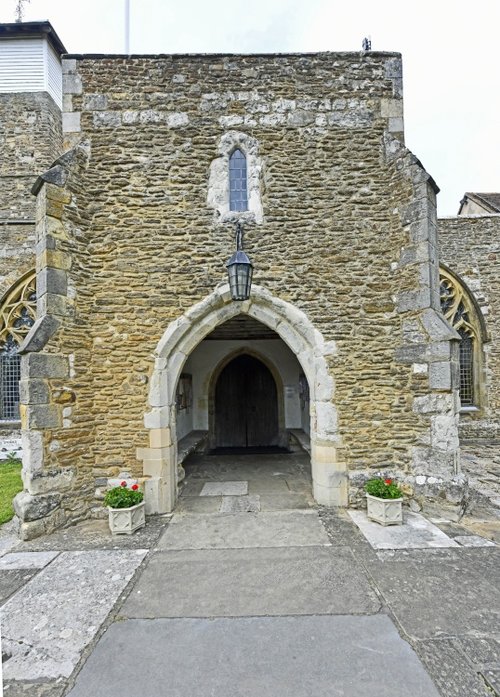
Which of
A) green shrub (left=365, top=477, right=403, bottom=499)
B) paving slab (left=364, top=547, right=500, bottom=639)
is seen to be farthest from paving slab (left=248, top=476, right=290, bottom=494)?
paving slab (left=364, top=547, right=500, bottom=639)

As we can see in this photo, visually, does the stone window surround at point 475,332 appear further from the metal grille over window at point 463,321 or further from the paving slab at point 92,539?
the paving slab at point 92,539

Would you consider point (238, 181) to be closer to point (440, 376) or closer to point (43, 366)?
point (43, 366)

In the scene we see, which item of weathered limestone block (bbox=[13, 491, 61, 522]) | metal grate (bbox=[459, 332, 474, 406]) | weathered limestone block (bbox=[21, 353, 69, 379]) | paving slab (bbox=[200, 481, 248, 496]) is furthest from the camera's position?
metal grate (bbox=[459, 332, 474, 406])

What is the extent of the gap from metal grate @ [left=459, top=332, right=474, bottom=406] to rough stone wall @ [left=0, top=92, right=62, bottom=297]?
12.5 m

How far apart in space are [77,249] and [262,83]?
145 inches

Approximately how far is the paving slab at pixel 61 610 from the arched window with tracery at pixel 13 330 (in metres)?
6.78

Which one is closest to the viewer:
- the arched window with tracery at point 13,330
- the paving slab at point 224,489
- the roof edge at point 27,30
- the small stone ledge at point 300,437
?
the paving slab at point 224,489

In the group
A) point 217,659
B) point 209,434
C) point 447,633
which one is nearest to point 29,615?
point 217,659

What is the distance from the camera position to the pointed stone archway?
16.5ft

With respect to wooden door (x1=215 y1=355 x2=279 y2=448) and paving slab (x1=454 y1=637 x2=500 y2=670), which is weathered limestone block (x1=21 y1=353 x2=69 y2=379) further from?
wooden door (x1=215 y1=355 x2=279 y2=448)

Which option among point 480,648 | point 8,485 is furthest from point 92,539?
point 480,648

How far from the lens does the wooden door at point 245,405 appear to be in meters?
10.2

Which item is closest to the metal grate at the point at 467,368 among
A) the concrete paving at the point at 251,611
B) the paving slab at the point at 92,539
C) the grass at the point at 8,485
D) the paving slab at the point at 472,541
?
the concrete paving at the point at 251,611

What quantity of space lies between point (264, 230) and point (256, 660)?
187 inches
